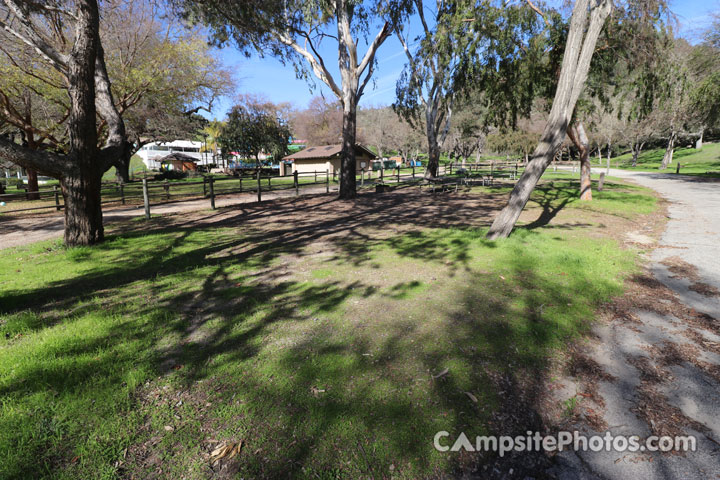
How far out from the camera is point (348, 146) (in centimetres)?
1566

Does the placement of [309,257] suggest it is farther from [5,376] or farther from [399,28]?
[399,28]

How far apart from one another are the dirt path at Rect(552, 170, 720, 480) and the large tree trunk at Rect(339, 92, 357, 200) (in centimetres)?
1260

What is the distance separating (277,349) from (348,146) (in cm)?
1349

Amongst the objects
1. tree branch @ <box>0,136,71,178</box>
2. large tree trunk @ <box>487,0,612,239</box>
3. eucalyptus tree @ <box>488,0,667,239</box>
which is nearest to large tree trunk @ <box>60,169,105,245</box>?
tree branch @ <box>0,136,71,178</box>

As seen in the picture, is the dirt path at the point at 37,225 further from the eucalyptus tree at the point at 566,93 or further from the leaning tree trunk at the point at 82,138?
the eucalyptus tree at the point at 566,93

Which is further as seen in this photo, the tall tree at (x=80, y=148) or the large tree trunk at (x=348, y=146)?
the large tree trunk at (x=348, y=146)

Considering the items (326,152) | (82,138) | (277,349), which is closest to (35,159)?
(82,138)

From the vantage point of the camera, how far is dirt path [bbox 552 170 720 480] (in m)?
2.16

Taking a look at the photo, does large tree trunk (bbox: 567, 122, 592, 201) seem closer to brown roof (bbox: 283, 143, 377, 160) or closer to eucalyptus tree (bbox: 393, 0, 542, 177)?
eucalyptus tree (bbox: 393, 0, 542, 177)

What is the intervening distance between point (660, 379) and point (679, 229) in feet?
26.8

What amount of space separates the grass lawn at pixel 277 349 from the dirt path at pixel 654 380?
1.13ft

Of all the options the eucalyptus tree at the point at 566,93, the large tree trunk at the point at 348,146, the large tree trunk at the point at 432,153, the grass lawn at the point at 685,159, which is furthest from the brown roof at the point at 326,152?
the grass lawn at the point at 685,159

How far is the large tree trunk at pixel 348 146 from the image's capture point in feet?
50.6

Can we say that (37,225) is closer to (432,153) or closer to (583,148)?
(583,148)
